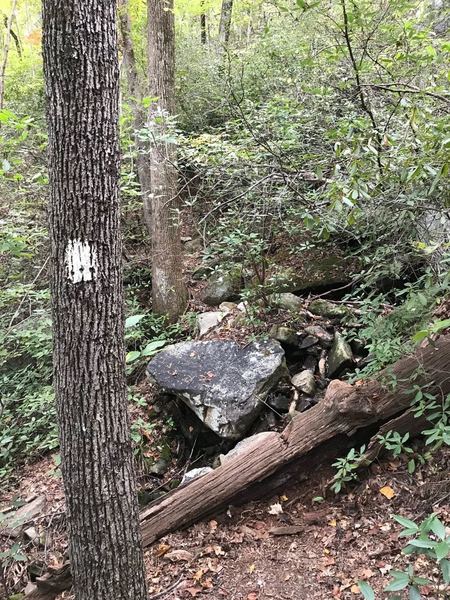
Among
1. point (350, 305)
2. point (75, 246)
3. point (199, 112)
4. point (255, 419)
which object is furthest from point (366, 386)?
point (199, 112)

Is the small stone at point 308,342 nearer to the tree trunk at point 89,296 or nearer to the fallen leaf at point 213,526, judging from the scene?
the fallen leaf at point 213,526

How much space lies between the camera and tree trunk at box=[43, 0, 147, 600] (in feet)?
6.79

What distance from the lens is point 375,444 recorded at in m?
3.73

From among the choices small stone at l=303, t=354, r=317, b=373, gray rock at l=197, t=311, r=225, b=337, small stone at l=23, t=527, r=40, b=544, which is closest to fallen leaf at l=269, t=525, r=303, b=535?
small stone at l=303, t=354, r=317, b=373

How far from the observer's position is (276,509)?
3.81 metres

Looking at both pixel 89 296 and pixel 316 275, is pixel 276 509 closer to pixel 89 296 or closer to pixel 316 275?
pixel 89 296

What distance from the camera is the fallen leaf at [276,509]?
12.4ft

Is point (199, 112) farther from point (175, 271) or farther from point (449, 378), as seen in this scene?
point (449, 378)

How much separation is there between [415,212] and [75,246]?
2983 mm

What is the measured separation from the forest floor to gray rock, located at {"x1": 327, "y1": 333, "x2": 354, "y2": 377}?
4.28 feet

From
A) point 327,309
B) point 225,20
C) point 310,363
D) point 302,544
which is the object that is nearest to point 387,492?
point 302,544

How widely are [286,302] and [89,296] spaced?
379 cm

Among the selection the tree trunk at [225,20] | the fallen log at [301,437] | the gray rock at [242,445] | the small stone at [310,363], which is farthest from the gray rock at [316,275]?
the tree trunk at [225,20]

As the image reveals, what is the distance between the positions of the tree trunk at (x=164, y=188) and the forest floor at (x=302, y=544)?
3.45 metres
